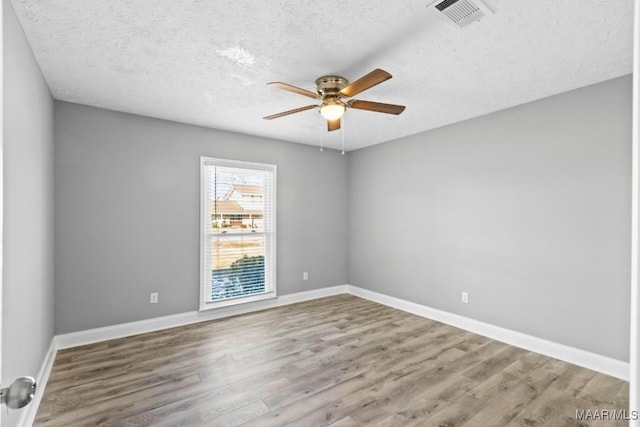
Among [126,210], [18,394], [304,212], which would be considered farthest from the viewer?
[304,212]

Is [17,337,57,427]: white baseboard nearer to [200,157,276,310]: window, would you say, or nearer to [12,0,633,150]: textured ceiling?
[200,157,276,310]: window

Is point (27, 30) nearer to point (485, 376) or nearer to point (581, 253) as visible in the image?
point (485, 376)

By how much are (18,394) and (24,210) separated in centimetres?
177

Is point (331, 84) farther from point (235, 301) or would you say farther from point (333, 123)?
point (235, 301)

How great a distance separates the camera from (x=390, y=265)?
4.88 m

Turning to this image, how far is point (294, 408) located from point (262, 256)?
261 centimetres

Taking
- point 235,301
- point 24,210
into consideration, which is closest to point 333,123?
point 24,210

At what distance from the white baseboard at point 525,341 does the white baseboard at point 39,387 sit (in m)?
3.94

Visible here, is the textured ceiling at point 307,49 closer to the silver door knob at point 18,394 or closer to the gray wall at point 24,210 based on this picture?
the gray wall at point 24,210

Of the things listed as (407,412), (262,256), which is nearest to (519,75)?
(407,412)

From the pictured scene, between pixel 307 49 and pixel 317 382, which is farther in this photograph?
pixel 317 382

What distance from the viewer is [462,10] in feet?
6.42

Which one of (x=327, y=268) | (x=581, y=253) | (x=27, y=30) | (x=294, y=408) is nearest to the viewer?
(x=27, y=30)

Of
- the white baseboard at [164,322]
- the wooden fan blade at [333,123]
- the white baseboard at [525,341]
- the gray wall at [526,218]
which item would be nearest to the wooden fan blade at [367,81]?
the wooden fan blade at [333,123]
